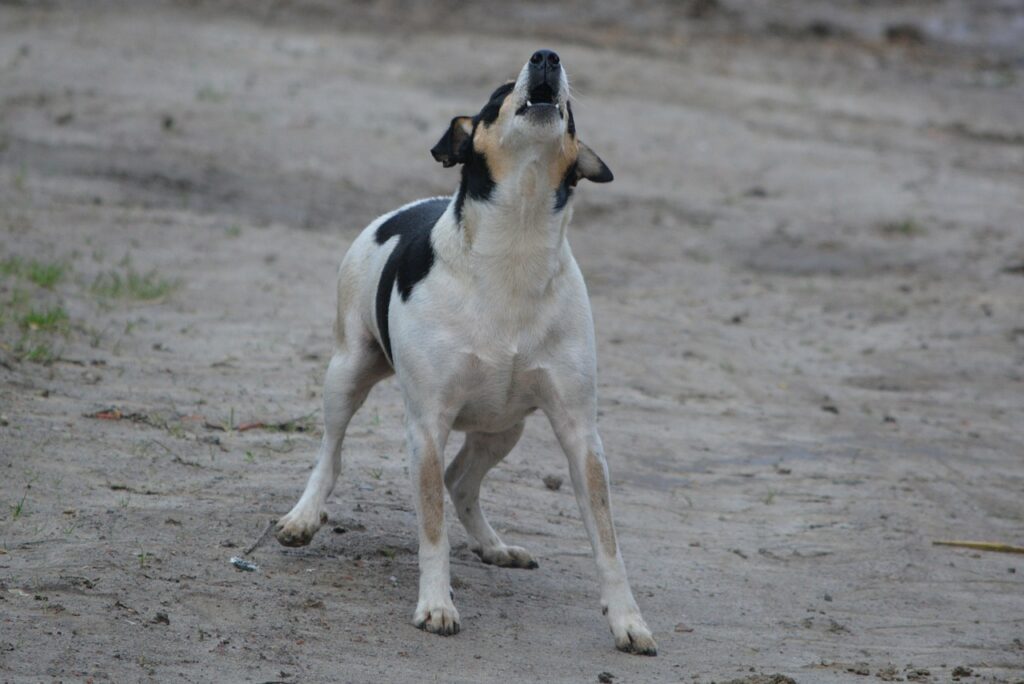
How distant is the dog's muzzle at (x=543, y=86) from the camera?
194 inches

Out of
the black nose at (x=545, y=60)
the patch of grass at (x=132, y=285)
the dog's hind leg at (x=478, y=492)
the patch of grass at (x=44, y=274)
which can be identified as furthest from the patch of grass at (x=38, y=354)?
the black nose at (x=545, y=60)

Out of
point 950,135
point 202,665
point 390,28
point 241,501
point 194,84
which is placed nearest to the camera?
point 202,665

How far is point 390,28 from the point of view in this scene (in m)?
17.1

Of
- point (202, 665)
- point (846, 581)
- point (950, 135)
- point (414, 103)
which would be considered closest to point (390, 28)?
point (414, 103)

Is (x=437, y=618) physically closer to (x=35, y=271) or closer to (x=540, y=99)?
(x=540, y=99)

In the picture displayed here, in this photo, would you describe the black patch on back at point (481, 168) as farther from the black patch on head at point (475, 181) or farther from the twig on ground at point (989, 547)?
the twig on ground at point (989, 547)

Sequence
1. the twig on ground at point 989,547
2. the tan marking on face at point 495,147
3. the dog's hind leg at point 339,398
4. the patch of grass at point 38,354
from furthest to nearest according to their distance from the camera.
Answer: the patch of grass at point 38,354 < the twig on ground at point 989,547 < the dog's hind leg at point 339,398 < the tan marking on face at point 495,147

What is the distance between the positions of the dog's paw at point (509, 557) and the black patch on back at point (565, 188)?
1509mm

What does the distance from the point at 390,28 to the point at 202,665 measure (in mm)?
13503

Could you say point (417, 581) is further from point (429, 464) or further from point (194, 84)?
point (194, 84)

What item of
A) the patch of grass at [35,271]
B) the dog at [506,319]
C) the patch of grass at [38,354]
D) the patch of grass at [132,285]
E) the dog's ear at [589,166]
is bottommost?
the patch of grass at [132,285]

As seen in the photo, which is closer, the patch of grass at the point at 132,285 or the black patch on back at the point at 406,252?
the black patch on back at the point at 406,252

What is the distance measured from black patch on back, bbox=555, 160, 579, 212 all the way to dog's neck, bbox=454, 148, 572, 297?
0.02 meters

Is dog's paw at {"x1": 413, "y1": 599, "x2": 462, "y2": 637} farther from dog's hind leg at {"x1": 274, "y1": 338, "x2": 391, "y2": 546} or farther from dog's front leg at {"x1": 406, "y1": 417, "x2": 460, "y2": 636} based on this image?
dog's hind leg at {"x1": 274, "y1": 338, "x2": 391, "y2": 546}
